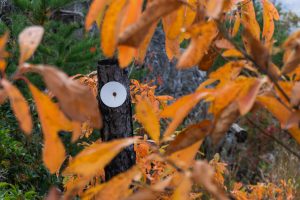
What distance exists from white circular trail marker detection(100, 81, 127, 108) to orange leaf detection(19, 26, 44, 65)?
1.04 meters

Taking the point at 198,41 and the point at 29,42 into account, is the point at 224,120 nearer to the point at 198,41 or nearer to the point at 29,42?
the point at 198,41

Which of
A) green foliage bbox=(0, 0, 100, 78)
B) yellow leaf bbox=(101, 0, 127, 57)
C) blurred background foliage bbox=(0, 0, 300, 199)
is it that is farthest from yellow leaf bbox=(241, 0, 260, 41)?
green foliage bbox=(0, 0, 100, 78)

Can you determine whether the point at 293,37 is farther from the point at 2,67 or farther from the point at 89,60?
the point at 89,60

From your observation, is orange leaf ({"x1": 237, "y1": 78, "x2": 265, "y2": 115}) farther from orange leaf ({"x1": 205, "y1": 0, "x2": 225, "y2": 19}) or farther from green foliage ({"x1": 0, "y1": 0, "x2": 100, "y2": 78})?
green foliage ({"x1": 0, "y1": 0, "x2": 100, "y2": 78})

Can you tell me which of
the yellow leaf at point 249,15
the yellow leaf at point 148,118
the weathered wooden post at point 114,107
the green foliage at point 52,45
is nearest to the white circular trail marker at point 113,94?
the weathered wooden post at point 114,107

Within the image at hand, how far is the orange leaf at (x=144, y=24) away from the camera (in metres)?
0.49

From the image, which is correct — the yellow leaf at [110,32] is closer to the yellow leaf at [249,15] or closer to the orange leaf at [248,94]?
the orange leaf at [248,94]

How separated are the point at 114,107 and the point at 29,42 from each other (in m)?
1.06

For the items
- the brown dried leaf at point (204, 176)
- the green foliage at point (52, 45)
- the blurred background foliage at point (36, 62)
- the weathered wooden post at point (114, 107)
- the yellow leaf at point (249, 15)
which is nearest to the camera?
the brown dried leaf at point (204, 176)

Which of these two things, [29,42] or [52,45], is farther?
[52,45]

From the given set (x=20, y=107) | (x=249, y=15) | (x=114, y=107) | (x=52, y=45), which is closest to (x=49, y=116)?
(x=20, y=107)

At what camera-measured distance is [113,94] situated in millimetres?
1566

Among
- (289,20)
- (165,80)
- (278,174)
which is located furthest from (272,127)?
(289,20)

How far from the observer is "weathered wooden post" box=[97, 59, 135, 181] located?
155cm
